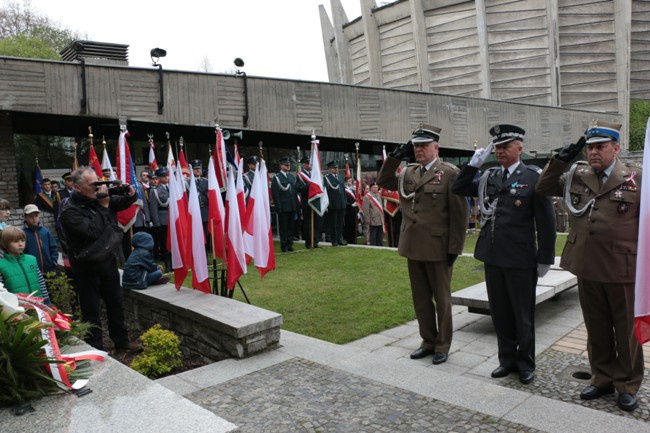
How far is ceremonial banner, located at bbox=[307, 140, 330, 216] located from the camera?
1151cm

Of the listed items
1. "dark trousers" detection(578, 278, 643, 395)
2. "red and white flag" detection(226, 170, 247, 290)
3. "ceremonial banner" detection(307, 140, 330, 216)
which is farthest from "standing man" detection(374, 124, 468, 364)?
"ceremonial banner" detection(307, 140, 330, 216)

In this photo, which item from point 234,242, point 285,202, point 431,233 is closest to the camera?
point 431,233

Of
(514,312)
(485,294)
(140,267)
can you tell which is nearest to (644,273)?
(514,312)

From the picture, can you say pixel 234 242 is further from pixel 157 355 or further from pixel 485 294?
pixel 485 294

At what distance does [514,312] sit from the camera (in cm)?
401

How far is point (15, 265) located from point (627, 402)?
17.4 ft

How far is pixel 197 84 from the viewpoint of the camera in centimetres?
1284

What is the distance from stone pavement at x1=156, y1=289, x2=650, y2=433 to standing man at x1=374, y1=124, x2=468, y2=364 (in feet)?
1.01

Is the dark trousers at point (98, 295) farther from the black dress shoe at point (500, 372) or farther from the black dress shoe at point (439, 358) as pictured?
the black dress shoe at point (500, 372)

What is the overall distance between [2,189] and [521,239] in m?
11.4

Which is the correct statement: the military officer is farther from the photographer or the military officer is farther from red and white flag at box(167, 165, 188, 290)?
the photographer

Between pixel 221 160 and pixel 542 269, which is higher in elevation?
pixel 221 160

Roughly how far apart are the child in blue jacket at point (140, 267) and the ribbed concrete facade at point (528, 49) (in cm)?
2755

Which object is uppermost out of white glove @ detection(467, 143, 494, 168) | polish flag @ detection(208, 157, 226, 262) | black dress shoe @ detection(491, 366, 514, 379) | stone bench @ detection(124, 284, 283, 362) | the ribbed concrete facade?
the ribbed concrete facade
